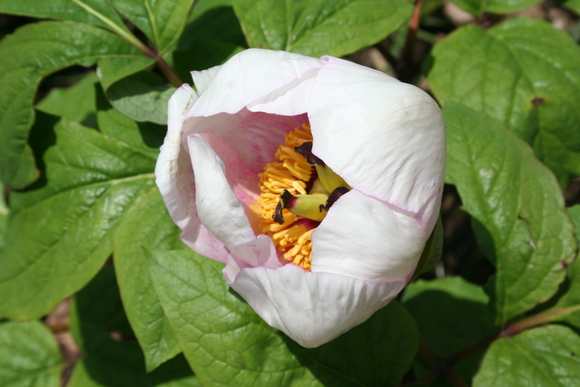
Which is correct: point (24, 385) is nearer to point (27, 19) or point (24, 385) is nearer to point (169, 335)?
point (169, 335)

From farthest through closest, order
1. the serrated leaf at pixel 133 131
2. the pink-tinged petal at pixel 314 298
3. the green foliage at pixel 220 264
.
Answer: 1. the serrated leaf at pixel 133 131
2. the green foliage at pixel 220 264
3. the pink-tinged petal at pixel 314 298

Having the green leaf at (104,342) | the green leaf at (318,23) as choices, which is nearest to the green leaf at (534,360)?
the green leaf at (318,23)

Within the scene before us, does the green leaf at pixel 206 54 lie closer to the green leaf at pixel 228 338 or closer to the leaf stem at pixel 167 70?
the leaf stem at pixel 167 70

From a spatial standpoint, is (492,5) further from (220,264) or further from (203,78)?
(220,264)

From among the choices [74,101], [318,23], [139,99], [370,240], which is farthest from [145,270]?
[74,101]

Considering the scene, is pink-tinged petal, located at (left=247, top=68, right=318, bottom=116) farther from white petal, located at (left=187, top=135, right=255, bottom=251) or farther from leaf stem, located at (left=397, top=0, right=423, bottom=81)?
leaf stem, located at (left=397, top=0, right=423, bottom=81)

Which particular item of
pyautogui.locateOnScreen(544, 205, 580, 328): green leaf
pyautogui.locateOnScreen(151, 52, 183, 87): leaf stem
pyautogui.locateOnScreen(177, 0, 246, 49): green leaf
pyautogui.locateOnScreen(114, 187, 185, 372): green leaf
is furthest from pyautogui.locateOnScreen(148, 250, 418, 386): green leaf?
pyautogui.locateOnScreen(177, 0, 246, 49): green leaf

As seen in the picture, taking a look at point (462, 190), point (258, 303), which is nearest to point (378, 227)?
point (258, 303)
